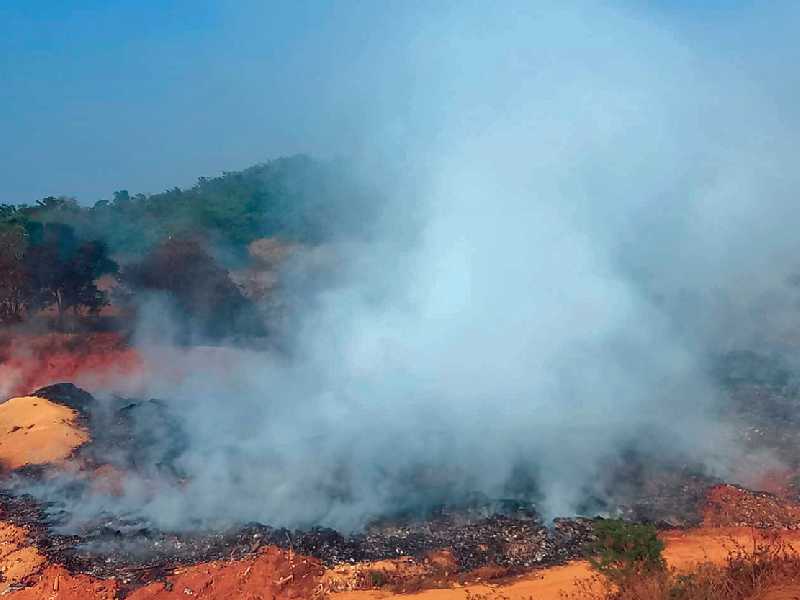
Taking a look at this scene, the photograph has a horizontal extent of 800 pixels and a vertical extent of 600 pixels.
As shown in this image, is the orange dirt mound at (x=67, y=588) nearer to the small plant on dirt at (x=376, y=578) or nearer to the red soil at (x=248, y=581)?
the red soil at (x=248, y=581)

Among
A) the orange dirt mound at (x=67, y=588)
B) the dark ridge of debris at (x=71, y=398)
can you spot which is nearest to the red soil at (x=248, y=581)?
the orange dirt mound at (x=67, y=588)

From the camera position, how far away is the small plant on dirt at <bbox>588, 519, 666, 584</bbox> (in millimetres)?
7404

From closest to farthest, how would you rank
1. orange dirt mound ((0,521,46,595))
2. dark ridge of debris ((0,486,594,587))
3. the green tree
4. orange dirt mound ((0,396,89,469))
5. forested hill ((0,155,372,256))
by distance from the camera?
orange dirt mound ((0,521,46,595)) < dark ridge of debris ((0,486,594,587)) < orange dirt mound ((0,396,89,469)) < the green tree < forested hill ((0,155,372,256))

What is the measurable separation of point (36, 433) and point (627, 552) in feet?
40.5

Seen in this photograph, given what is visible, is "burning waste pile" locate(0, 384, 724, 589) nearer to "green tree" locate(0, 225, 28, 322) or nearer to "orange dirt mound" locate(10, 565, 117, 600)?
"orange dirt mound" locate(10, 565, 117, 600)

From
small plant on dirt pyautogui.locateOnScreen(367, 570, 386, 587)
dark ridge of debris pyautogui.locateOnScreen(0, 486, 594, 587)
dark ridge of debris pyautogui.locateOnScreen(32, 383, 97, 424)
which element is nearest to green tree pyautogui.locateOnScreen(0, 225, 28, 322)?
dark ridge of debris pyautogui.locateOnScreen(32, 383, 97, 424)

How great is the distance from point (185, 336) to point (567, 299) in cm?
1351

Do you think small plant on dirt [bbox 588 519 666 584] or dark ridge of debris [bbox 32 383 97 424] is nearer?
small plant on dirt [bbox 588 519 666 584]

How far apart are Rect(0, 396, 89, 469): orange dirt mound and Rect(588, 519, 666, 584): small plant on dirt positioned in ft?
35.7

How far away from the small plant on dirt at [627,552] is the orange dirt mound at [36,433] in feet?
35.7

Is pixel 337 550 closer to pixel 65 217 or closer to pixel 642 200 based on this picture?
pixel 642 200

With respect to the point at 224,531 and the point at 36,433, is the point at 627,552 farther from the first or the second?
the point at 36,433

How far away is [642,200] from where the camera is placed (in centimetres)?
2145

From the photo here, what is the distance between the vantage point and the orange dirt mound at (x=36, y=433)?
1343 cm
